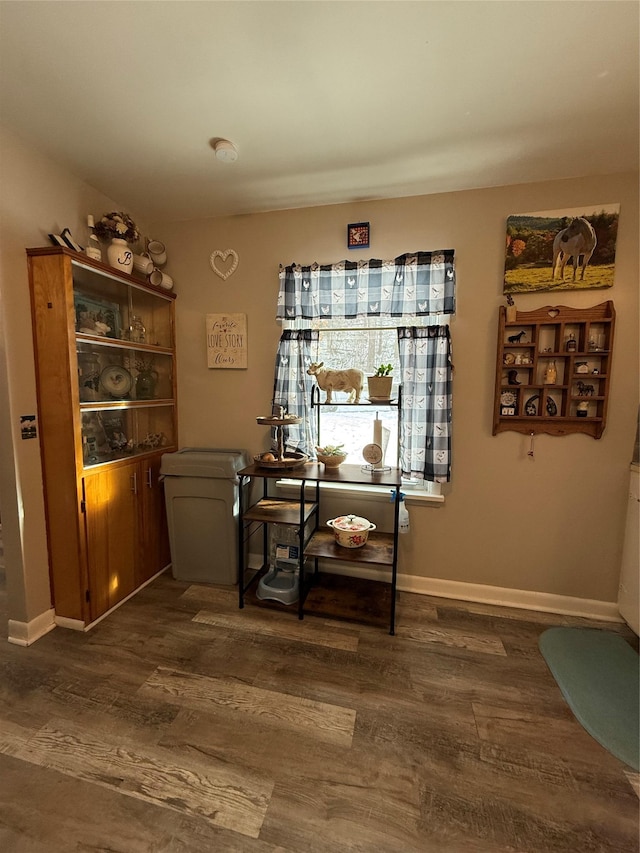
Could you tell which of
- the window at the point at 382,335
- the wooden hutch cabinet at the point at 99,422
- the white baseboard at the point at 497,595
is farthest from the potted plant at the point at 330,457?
the wooden hutch cabinet at the point at 99,422

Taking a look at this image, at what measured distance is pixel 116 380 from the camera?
2250mm

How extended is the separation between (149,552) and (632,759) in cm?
265

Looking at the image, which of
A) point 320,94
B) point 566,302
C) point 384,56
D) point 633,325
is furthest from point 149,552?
point 633,325

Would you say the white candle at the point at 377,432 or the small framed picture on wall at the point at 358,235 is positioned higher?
the small framed picture on wall at the point at 358,235

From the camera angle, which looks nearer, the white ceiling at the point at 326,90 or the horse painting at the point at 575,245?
the white ceiling at the point at 326,90

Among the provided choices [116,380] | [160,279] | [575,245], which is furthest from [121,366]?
[575,245]

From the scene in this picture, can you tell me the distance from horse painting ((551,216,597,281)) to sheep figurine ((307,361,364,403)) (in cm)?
128

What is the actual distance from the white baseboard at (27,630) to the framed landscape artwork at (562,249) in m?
3.30

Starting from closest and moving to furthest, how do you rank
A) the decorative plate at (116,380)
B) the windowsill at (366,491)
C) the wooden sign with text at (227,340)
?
the decorative plate at (116,380) < the windowsill at (366,491) < the wooden sign with text at (227,340)

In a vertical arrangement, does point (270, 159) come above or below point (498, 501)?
above

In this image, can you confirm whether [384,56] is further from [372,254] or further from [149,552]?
[149,552]

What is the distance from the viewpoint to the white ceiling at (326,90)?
1167 millimetres

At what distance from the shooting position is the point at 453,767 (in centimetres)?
126

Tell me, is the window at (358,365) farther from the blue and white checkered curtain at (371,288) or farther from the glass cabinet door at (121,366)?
the glass cabinet door at (121,366)
